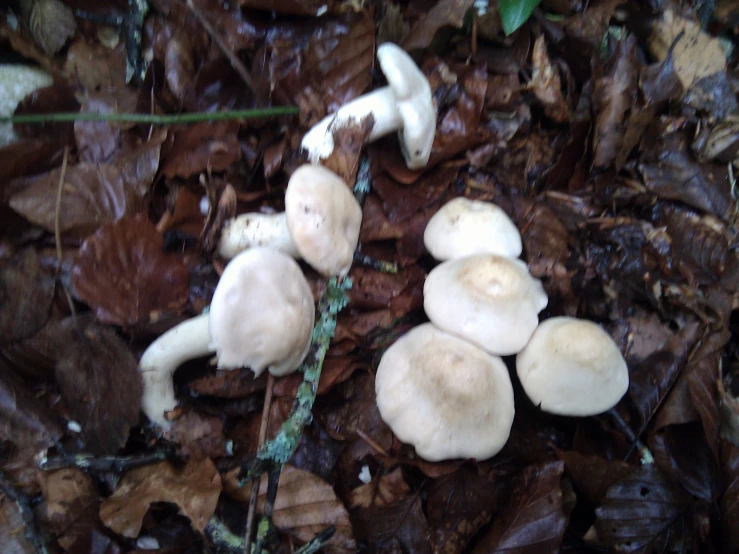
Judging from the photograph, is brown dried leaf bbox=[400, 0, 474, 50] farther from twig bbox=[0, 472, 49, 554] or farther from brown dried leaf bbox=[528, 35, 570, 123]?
twig bbox=[0, 472, 49, 554]

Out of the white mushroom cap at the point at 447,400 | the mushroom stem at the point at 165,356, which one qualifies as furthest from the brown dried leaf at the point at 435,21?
the mushroom stem at the point at 165,356

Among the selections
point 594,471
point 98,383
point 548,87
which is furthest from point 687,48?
point 98,383

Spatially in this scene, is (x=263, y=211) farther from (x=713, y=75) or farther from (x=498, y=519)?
(x=713, y=75)

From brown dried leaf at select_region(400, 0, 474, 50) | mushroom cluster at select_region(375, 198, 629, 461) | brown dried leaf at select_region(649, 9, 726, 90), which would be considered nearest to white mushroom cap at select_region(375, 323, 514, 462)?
mushroom cluster at select_region(375, 198, 629, 461)

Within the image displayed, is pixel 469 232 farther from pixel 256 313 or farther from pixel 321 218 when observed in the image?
pixel 256 313

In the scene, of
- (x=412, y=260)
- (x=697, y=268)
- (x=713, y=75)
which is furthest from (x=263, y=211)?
(x=713, y=75)
